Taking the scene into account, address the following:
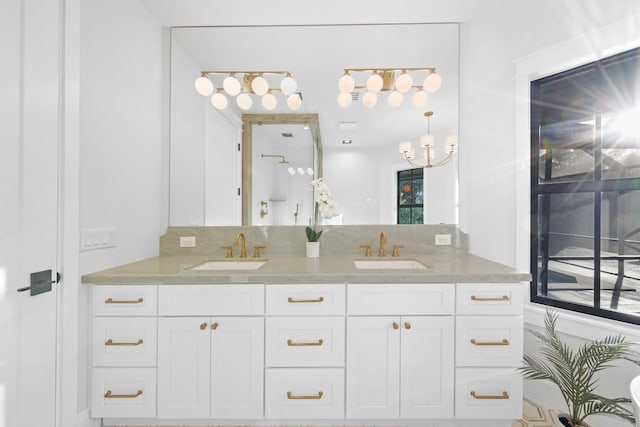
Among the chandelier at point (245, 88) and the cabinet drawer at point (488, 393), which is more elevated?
the chandelier at point (245, 88)

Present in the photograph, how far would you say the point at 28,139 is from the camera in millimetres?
1236

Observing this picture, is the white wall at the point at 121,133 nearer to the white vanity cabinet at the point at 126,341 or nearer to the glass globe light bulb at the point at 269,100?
the white vanity cabinet at the point at 126,341

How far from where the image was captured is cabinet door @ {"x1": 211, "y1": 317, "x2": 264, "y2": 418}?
1.54 meters

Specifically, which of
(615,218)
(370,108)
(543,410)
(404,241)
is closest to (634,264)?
(615,218)

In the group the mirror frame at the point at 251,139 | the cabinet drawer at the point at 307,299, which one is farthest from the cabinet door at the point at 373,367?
the mirror frame at the point at 251,139

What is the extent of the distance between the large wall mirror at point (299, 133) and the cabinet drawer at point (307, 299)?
75 cm

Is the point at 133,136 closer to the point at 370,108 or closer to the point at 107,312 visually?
the point at 107,312

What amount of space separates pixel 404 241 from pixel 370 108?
3.25 feet

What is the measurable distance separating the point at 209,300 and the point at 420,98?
1892 mm

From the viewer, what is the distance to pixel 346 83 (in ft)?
7.00

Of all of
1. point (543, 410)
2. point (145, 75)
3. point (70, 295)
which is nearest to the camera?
point (70, 295)

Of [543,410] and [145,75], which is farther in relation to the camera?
[145,75]

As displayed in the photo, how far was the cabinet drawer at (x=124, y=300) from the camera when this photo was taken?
1534 mm

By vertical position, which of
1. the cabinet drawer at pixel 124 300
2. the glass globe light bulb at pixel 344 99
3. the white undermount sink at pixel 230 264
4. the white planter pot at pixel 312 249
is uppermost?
the glass globe light bulb at pixel 344 99
